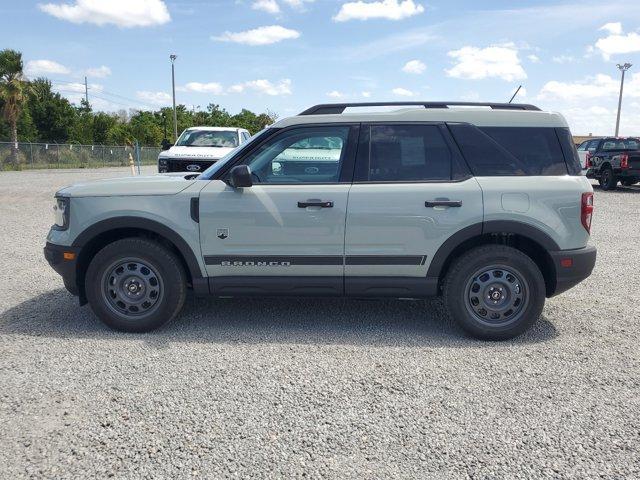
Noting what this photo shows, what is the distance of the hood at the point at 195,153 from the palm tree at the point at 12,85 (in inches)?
1192

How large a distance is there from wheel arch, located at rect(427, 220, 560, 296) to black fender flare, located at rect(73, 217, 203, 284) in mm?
1957

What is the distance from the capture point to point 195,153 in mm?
12953

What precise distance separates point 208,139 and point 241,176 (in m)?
10.2

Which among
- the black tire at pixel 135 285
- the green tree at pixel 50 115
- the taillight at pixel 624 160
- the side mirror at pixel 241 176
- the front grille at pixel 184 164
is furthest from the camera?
the green tree at pixel 50 115

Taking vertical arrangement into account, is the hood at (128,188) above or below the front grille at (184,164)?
below

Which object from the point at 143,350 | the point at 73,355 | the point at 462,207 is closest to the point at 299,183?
the point at 462,207

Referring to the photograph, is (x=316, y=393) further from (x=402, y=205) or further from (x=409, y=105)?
(x=409, y=105)

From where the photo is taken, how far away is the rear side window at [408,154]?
181 inches

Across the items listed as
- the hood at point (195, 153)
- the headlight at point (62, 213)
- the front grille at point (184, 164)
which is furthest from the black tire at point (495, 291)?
the front grille at point (184, 164)

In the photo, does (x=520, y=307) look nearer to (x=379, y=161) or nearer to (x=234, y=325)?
(x=379, y=161)

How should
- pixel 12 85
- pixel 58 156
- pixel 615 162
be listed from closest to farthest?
pixel 615 162 → pixel 58 156 → pixel 12 85

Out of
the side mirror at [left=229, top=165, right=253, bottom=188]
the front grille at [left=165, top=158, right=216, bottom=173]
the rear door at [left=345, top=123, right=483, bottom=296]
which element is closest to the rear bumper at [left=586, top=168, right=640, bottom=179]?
the front grille at [left=165, top=158, right=216, bottom=173]

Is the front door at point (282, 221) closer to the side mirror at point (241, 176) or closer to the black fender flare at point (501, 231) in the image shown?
the side mirror at point (241, 176)

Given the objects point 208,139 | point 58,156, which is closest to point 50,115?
point 58,156
